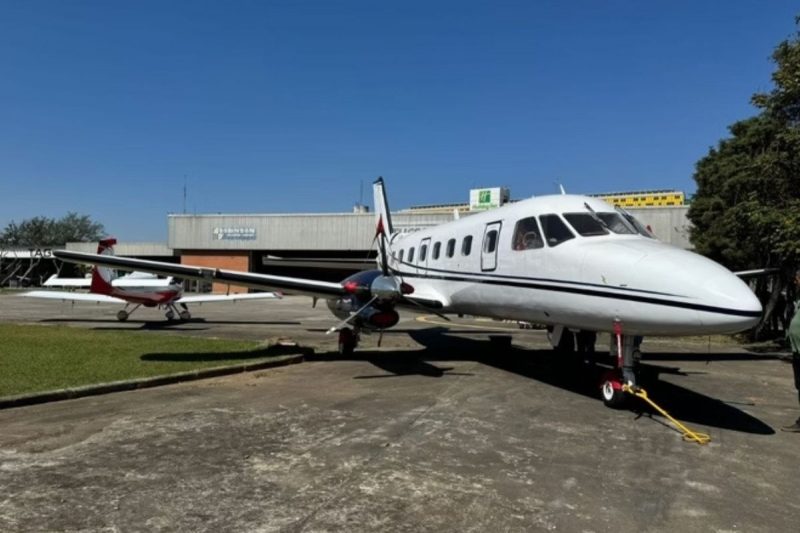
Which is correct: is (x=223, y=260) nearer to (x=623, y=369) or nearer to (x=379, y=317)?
(x=379, y=317)

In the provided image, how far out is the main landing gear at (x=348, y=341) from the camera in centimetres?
1394

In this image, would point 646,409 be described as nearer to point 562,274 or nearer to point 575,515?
point 562,274

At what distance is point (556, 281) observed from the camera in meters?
9.19

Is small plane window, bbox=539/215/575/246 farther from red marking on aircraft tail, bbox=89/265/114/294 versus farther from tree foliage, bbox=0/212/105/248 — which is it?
tree foliage, bbox=0/212/105/248

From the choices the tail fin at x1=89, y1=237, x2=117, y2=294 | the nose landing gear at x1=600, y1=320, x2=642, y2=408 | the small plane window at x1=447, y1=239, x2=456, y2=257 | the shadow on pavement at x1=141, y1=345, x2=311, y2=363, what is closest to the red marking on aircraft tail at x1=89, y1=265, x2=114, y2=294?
the tail fin at x1=89, y1=237, x2=117, y2=294

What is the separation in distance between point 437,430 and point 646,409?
A: 11.6 ft

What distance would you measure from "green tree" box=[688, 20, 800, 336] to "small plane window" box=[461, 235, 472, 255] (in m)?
8.10

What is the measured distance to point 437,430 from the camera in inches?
288

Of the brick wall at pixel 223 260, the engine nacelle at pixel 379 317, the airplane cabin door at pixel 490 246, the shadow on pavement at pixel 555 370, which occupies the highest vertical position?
the brick wall at pixel 223 260

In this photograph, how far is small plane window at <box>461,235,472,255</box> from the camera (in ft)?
40.5

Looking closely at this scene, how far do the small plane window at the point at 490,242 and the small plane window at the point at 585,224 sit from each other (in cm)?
192

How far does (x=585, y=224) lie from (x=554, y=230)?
0.52 metres

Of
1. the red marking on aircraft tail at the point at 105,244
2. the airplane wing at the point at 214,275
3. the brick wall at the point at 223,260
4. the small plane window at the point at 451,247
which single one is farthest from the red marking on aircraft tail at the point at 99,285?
the brick wall at the point at 223,260

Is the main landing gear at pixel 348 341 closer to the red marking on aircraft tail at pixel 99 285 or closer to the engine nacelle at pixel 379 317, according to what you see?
the engine nacelle at pixel 379 317
